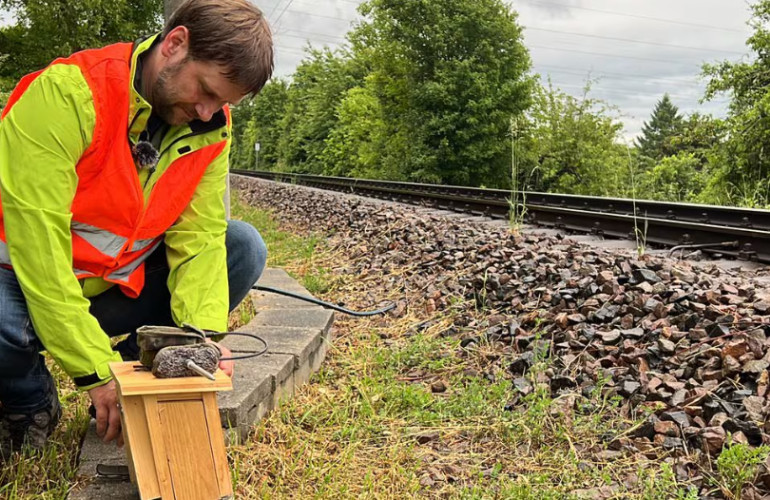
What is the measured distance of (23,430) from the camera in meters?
2.11

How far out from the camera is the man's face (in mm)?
1830

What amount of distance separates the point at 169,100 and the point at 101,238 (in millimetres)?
474

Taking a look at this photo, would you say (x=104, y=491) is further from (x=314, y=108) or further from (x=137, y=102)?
(x=314, y=108)

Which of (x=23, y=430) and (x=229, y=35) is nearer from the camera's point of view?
(x=229, y=35)

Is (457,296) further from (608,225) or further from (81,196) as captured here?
(608,225)

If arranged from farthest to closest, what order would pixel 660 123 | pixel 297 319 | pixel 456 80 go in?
pixel 660 123 → pixel 456 80 → pixel 297 319

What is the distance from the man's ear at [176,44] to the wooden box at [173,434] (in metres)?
0.89

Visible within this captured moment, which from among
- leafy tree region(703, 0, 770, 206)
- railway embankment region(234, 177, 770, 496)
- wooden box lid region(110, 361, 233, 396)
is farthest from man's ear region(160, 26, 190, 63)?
leafy tree region(703, 0, 770, 206)

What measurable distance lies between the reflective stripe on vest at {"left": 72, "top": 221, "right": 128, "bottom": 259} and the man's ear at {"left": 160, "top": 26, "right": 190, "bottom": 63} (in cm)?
57

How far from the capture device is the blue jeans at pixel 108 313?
6.09ft

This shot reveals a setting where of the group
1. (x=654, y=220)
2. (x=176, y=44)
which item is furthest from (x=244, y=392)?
(x=654, y=220)

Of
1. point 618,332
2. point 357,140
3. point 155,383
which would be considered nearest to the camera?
point 155,383

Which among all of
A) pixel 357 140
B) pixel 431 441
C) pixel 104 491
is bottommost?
pixel 431 441

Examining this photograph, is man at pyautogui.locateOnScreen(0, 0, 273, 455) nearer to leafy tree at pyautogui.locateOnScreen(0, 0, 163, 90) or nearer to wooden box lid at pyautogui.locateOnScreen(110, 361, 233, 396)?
wooden box lid at pyautogui.locateOnScreen(110, 361, 233, 396)
